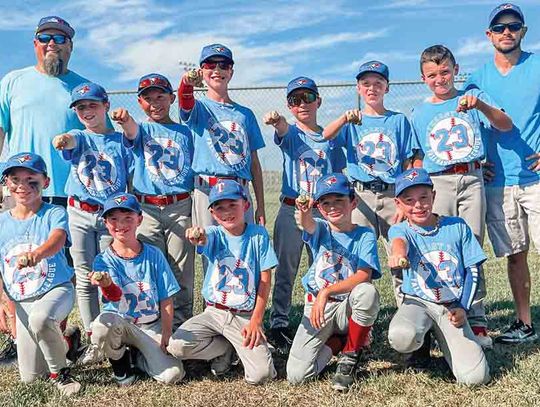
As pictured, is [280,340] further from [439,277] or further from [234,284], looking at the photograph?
[439,277]

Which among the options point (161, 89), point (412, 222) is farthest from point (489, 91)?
point (161, 89)

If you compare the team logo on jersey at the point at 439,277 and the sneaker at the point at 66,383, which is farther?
the team logo on jersey at the point at 439,277

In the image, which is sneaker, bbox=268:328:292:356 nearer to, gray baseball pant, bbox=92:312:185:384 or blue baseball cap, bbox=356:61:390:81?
gray baseball pant, bbox=92:312:185:384

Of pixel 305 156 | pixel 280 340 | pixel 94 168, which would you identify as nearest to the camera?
pixel 94 168

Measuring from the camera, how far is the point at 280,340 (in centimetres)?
477

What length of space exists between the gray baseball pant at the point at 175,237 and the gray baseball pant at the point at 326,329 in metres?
1.15

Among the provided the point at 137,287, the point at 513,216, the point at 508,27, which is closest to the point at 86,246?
the point at 137,287

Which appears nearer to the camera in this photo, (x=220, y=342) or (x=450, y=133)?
(x=220, y=342)

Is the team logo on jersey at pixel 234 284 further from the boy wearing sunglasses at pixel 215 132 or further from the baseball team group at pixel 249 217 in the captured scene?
the boy wearing sunglasses at pixel 215 132

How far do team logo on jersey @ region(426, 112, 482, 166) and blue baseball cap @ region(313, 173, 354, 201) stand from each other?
0.92 m

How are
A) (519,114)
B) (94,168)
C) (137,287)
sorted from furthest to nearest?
(519,114)
(94,168)
(137,287)

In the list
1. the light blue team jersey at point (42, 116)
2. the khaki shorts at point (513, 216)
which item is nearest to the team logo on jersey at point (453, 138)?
the khaki shorts at point (513, 216)

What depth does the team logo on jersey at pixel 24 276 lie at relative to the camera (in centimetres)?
396

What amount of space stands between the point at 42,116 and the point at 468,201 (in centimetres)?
367
